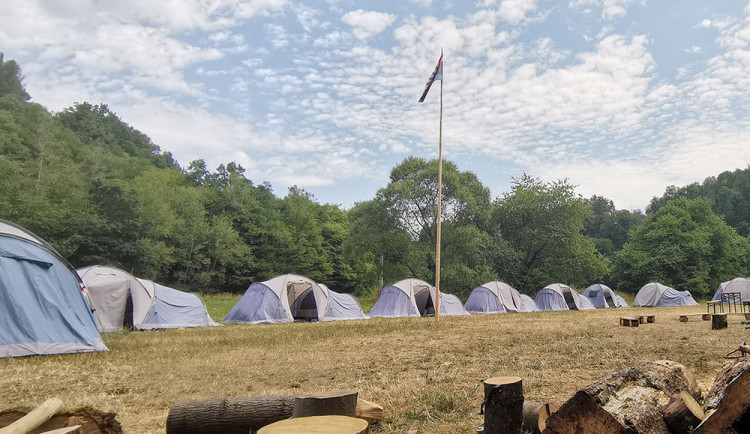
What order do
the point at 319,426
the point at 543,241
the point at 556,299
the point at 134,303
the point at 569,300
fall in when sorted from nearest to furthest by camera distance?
1. the point at 319,426
2. the point at 134,303
3. the point at 556,299
4. the point at 569,300
5. the point at 543,241

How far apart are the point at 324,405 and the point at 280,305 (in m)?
13.3

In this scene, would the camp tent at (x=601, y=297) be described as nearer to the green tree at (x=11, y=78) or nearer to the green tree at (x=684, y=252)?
the green tree at (x=684, y=252)

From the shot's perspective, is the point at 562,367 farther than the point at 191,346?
No

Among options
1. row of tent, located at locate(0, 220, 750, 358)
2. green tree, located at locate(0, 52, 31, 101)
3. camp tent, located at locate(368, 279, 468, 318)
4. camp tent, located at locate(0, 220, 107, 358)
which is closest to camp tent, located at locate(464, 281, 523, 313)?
row of tent, located at locate(0, 220, 750, 358)

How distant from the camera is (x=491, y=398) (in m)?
3.19

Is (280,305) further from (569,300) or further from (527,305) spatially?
(569,300)

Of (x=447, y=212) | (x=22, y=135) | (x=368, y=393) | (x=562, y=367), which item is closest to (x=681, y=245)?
(x=447, y=212)

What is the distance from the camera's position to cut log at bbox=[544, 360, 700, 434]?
2555mm

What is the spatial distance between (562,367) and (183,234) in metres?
36.8

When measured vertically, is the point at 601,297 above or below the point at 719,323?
below

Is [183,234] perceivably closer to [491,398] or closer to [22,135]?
[22,135]

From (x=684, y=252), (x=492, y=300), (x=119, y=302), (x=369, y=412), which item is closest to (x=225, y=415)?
(x=369, y=412)

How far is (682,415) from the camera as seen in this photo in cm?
272

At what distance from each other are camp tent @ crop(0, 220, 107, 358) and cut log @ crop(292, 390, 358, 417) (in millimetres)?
7129
